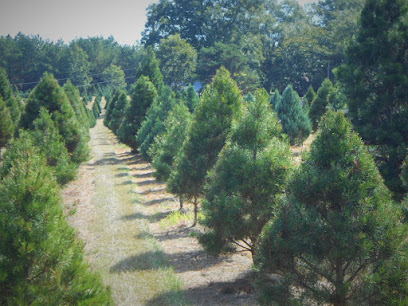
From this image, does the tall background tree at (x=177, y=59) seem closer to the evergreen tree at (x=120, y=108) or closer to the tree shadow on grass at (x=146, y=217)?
the evergreen tree at (x=120, y=108)

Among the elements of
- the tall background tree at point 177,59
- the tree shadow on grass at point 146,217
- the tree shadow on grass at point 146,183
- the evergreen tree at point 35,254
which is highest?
the tall background tree at point 177,59

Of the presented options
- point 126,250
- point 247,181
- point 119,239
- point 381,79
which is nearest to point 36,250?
point 247,181

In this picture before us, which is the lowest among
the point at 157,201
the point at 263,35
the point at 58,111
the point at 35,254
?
the point at 157,201

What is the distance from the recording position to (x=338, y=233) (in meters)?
6.18

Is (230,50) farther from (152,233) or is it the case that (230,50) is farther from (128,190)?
(152,233)

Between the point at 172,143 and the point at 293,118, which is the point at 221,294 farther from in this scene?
the point at 293,118

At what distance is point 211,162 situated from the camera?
13.6 metres

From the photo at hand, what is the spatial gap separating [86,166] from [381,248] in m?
26.6

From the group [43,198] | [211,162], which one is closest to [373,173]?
[43,198]

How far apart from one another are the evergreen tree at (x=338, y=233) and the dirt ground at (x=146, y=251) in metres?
2.80

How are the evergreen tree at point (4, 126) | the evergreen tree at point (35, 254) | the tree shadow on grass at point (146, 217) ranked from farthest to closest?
the evergreen tree at point (4, 126) → the tree shadow on grass at point (146, 217) → the evergreen tree at point (35, 254)

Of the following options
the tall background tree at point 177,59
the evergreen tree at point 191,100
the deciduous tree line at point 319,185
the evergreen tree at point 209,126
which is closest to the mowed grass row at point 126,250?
the deciduous tree line at point 319,185

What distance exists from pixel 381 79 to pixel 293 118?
1308 centimetres

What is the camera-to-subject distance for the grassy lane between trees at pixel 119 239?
33.6ft
